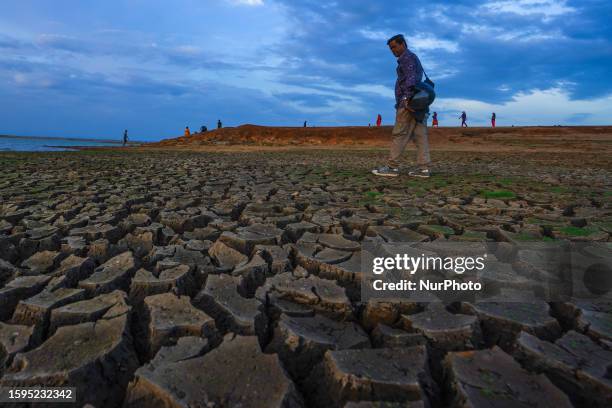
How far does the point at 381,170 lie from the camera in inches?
196

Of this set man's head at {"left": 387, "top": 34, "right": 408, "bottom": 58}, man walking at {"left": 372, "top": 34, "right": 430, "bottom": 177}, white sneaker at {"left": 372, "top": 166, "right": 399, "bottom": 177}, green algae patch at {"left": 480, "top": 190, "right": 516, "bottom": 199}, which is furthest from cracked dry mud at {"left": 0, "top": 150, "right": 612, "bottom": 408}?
man's head at {"left": 387, "top": 34, "right": 408, "bottom": 58}

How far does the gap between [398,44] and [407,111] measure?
729mm

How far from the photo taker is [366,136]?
1955cm

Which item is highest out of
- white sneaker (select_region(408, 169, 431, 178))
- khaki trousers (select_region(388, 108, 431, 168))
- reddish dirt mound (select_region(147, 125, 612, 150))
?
reddish dirt mound (select_region(147, 125, 612, 150))

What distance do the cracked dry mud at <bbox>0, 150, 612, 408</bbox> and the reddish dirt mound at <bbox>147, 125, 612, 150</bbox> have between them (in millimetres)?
15558

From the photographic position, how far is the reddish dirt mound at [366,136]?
1720cm

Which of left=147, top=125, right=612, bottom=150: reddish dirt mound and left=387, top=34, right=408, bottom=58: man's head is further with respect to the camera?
left=147, top=125, right=612, bottom=150: reddish dirt mound

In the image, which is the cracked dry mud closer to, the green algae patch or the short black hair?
the green algae patch

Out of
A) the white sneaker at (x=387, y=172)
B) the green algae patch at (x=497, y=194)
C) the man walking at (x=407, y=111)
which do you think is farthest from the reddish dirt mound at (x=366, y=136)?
the green algae patch at (x=497, y=194)

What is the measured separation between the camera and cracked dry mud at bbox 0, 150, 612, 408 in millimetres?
938

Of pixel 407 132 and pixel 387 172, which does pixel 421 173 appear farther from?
pixel 407 132

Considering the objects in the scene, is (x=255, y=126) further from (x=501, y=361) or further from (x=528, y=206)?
(x=501, y=361)

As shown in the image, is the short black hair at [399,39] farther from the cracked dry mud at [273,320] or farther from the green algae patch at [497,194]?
the cracked dry mud at [273,320]

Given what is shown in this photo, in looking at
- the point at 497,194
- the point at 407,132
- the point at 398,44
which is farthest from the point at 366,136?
the point at 497,194
